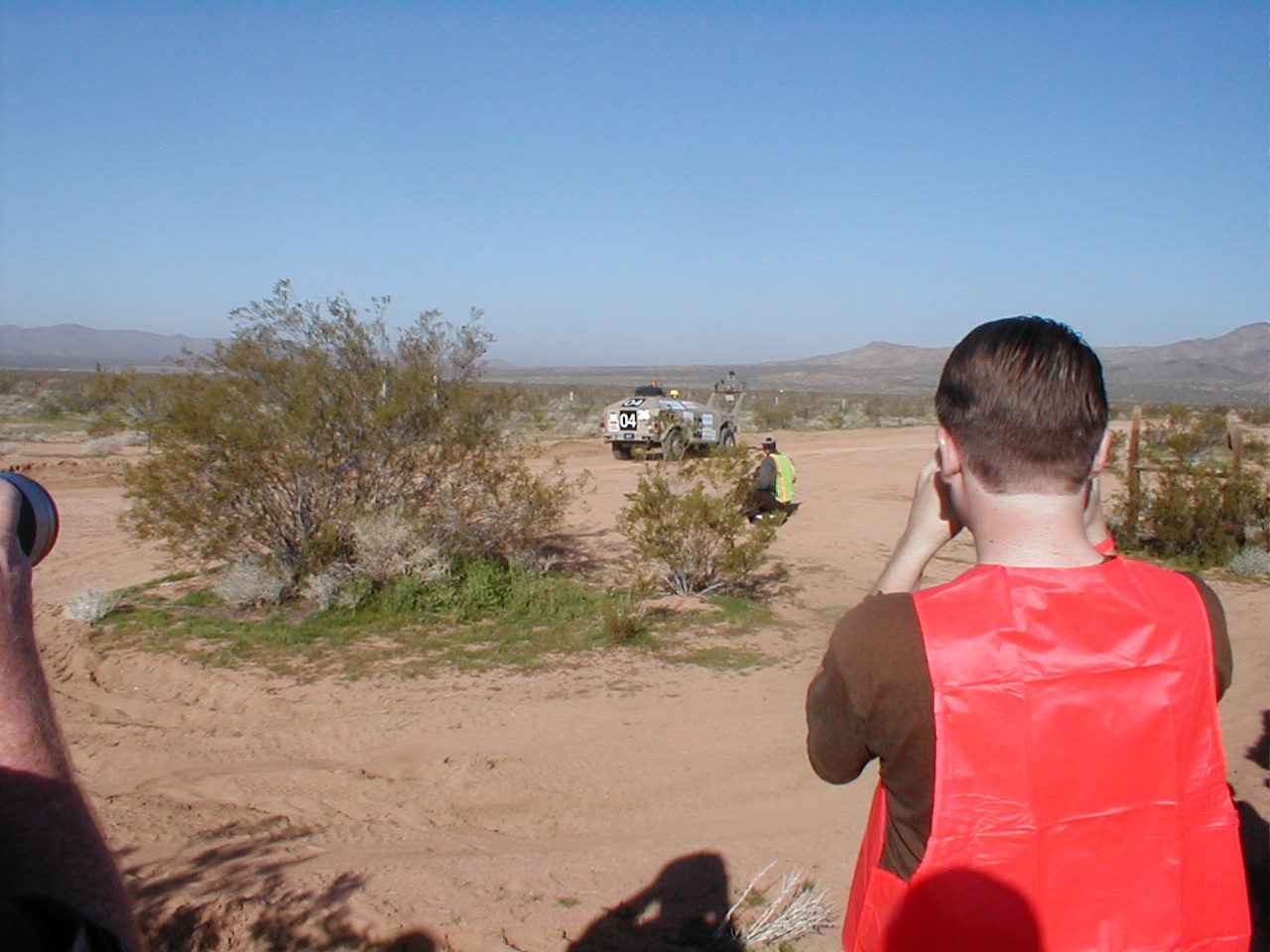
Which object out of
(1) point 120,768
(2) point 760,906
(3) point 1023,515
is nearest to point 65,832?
(3) point 1023,515

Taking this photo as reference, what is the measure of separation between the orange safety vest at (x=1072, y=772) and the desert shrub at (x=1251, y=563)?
11.3 m

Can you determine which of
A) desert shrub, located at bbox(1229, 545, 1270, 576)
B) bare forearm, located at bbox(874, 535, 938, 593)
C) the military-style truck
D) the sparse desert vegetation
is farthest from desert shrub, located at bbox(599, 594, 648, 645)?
the military-style truck

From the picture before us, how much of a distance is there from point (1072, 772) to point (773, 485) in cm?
1326

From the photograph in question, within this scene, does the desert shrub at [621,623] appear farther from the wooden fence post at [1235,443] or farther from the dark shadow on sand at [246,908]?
the wooden fence post at [1235,443]

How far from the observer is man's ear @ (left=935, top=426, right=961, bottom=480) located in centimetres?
164

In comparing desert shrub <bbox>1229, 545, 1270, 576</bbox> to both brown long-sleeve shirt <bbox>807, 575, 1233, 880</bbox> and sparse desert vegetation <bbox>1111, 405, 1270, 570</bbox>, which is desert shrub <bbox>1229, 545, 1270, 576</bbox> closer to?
sparse desert vegetation <bbox>1111, 405, 1270, 570</bbox>

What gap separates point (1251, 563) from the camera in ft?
36.5

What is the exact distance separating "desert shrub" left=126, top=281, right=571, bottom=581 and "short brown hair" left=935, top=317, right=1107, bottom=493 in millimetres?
7688

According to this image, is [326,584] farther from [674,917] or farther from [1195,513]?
[1195,513]

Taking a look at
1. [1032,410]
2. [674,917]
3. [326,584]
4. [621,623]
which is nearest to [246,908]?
[674,917]

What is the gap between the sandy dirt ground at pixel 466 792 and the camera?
3957 mm

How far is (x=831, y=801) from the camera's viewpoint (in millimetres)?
5250

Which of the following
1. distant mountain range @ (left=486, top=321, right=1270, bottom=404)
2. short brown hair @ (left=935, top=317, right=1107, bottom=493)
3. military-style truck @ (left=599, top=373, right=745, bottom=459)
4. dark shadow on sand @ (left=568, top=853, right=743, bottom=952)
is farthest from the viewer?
distant mountain range @ (left=486, top=321, right=1270, bottom=404)

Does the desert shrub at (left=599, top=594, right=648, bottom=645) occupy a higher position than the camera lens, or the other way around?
the camera lens
